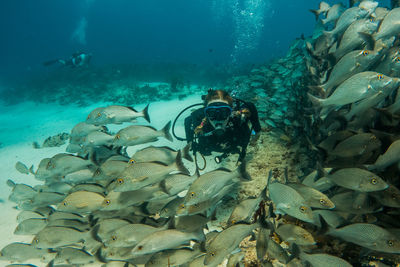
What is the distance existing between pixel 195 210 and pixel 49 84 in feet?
91.8

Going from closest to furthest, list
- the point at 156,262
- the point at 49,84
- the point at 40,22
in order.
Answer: the point at 156,262 < the point at 49,84 < the point at 40,22

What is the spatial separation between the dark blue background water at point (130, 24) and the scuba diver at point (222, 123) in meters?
71.3

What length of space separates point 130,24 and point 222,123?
131 m

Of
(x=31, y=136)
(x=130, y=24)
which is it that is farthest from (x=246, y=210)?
(x=130, y=24)

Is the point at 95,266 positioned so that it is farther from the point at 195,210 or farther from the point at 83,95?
the point at 83,95

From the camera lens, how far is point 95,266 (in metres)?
3.43

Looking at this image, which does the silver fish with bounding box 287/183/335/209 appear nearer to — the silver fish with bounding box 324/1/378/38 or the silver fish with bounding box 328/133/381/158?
the silver fish with bounding box 328/133/381/158

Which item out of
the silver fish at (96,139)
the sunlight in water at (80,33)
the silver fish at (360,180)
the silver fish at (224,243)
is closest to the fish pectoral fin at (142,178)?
the silver fish at (224,243)

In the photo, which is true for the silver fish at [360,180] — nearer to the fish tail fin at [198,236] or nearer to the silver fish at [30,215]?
the fish tail fin at [198,236]

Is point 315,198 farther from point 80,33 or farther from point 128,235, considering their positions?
point 80,33

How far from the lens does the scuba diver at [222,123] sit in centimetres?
404

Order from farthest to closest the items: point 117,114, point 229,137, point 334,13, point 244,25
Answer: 1. point 244,25
2. point 334,13
3. point 229,137
4. point 117,114

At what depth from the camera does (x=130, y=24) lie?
377 ft

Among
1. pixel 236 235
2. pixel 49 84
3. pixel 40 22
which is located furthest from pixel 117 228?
pixel 40 22
